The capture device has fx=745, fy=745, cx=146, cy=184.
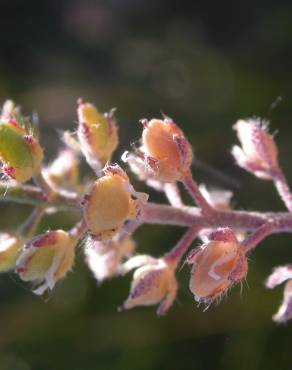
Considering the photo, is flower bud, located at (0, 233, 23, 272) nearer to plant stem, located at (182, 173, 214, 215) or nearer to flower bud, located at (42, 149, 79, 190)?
flower bud, located at (42, 149, 79, 190)

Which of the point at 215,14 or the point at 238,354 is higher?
the point at 215,14

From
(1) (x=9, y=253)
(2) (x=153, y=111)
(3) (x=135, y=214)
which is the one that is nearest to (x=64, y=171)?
(1) (x=9, y=253)

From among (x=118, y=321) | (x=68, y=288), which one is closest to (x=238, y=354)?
(x=118, y=321)

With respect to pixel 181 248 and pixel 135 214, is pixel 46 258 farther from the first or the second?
pixel 181 248

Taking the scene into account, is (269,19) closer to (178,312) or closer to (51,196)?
(178,312)

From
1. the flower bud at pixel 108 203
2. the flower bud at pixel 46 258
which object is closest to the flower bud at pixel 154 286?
the flower bud at pixel 46 258
